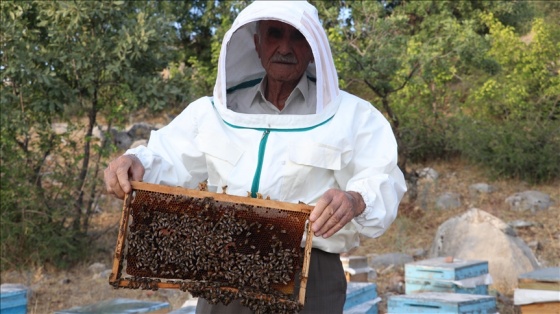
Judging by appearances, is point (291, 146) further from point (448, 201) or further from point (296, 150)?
point (448, 201)

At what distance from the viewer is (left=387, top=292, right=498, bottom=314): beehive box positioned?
16.3ft

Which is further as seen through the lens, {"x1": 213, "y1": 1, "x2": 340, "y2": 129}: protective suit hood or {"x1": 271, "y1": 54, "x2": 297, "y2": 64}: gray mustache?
{"x1": 271, "y1": 54, "x2": 297, "y2": 64}: gray mustache

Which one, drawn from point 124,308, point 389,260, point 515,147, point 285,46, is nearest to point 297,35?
point 285,46

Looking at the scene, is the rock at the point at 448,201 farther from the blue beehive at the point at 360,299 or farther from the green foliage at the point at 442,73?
the blue beehive at the point at 360,299

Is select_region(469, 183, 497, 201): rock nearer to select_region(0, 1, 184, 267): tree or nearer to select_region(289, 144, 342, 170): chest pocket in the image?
select_region(0, 1, 184, 267): tree

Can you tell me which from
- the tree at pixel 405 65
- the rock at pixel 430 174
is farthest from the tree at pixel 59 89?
the rock at pixel 430 174

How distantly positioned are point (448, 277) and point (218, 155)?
12.5 ft

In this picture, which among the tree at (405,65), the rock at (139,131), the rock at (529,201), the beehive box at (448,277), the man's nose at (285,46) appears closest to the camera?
the man's nose at (285,46)

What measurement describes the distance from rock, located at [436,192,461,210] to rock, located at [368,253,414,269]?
7.74 ft

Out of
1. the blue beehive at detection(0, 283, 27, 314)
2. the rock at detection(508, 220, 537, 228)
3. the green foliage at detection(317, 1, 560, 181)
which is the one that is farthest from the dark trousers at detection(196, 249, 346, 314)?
the rock at detection(508, 220, 537, 228)

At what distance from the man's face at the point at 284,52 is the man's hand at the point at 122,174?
2.16 ft

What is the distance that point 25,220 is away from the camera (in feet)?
27.5

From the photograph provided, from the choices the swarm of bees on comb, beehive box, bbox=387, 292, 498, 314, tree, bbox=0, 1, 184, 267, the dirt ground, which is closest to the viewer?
the swarm of bees on comb

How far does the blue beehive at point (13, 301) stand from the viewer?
5.49 m
